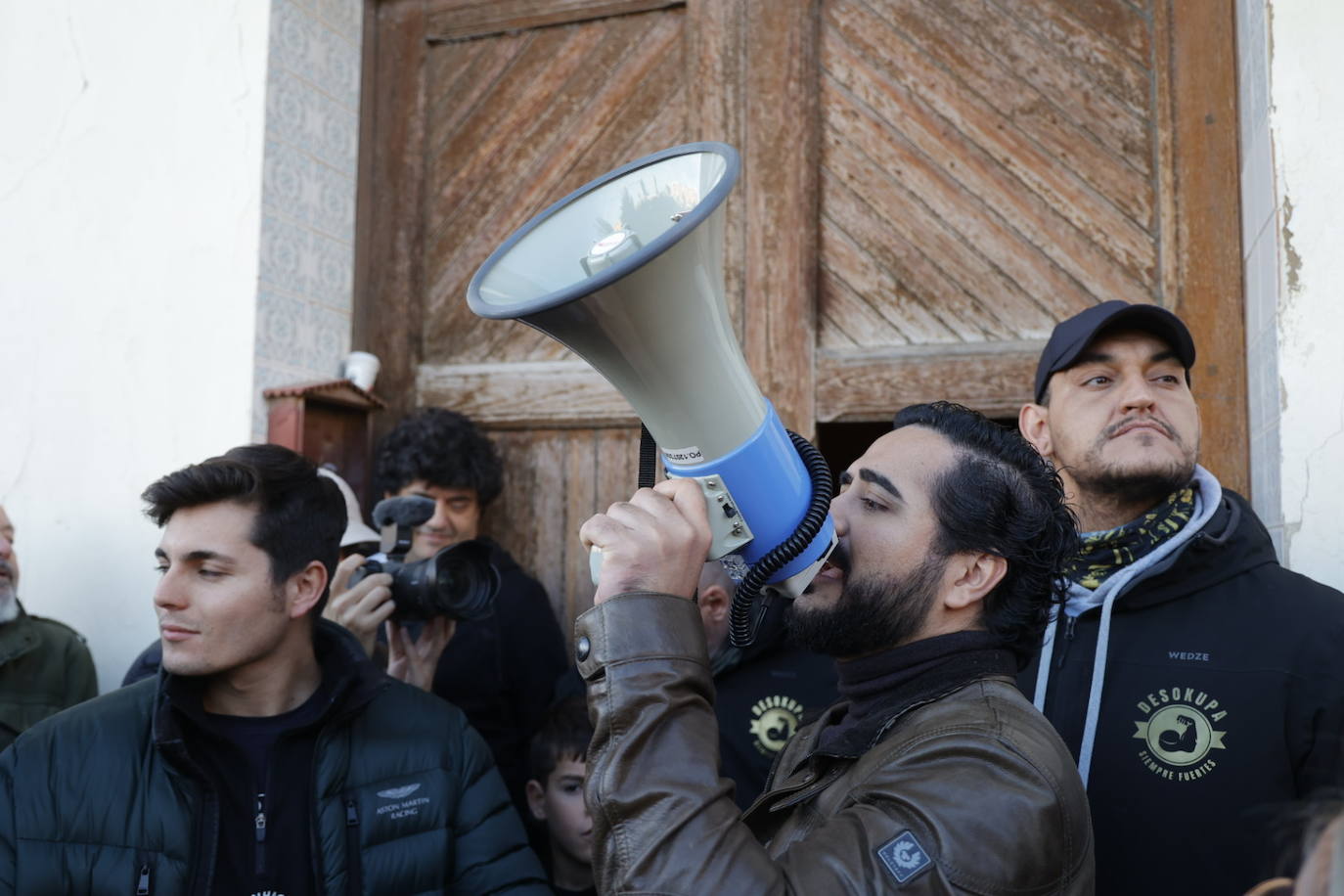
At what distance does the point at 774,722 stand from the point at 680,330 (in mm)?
1491

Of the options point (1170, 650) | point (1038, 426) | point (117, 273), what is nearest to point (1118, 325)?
point (1038, 426)

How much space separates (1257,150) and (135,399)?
2860 mm

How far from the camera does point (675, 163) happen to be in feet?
4.75

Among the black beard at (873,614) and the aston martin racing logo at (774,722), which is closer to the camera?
the black beard at (873,614)

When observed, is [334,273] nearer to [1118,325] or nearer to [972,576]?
[1118,325]

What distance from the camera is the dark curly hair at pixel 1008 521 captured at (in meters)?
1.61

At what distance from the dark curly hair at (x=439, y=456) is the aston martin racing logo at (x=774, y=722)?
1.05 metres

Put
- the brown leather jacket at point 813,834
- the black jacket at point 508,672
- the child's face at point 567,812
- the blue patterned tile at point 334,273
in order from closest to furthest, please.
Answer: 1. the brown leather jacket at point 813,834
2. the child's face at point 567,812
3. the black jacket at point 508,672
4. the blue patterned tile at point 334,273

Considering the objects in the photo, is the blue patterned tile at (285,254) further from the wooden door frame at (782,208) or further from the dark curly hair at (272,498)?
the dark curly hair at (272,498)

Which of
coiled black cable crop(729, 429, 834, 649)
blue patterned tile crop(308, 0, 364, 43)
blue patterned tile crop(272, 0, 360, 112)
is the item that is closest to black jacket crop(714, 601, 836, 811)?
coiled black cable crop(729, 429, 834, 649)

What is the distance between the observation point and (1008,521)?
5.34 ft

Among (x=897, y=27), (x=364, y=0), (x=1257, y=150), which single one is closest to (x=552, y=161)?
(x=364, y=0)

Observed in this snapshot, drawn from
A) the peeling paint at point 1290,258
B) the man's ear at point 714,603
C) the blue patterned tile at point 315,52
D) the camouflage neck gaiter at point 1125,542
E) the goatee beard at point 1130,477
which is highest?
the blue patterned tile at point 315,52

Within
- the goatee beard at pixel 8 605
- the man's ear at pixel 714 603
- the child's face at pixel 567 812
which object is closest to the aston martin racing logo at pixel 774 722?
the man's ear at pixel 714 603
